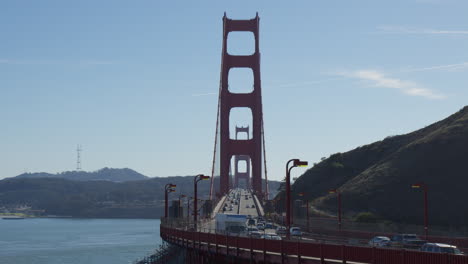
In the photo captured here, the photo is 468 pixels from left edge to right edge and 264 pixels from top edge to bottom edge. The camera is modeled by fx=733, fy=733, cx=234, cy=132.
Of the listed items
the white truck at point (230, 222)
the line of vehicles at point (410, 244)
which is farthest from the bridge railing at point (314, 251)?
the white truck at point (230, 222)

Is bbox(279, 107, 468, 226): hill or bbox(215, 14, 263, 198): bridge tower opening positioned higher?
bbox(215, 14, 263, 198): bridge tower opening

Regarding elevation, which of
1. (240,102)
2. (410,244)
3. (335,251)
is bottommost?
(410,244)

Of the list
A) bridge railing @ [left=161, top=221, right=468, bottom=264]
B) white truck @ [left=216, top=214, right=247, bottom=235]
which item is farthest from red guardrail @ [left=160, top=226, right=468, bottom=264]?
white truck @ [left=216, top=214, right=247, bottom=235]

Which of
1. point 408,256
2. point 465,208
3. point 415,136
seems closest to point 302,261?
point 408,256

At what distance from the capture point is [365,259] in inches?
1034

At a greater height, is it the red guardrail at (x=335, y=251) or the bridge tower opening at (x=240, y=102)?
the bridge tower opening at (x=240, y=102)

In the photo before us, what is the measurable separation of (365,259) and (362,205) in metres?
71.0

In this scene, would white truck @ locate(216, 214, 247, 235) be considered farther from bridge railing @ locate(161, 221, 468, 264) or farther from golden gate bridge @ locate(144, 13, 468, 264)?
bridge railing @ locate(161, 221, 468, 264)

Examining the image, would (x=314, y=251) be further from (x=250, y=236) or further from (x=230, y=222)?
(x=230, y=222)

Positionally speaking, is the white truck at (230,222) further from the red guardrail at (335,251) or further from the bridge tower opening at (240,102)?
the bridge tower opening at (240,102)

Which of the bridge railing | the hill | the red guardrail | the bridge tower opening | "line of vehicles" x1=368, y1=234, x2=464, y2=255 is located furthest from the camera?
the bridge tower opening

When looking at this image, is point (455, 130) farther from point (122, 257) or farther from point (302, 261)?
point (302, 261)

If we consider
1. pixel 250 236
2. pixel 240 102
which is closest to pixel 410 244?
pixel 250 236

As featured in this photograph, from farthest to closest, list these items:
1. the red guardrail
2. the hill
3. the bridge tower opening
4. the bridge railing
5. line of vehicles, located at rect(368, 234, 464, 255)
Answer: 1. the bridge tower opening
2. the hill
3. line of vehicles, located at rect(368, 234, 464, 255)
4. the bridge railing
5. the red guardrail
